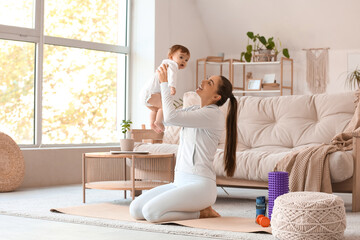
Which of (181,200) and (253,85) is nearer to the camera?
(181,200)

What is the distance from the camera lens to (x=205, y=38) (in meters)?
8.18

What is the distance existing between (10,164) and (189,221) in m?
2.76

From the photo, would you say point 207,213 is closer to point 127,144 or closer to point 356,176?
point 356,176

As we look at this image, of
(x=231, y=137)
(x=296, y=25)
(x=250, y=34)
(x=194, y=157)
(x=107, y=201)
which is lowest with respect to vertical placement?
(x=107, y=201)

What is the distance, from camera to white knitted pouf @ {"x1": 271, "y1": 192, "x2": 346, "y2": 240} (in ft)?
8.93

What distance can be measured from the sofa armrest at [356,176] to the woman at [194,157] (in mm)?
974

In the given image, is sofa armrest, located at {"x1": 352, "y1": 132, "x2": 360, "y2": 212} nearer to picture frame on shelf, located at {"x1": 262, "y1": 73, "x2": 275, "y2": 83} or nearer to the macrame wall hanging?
the macrame wall hanging

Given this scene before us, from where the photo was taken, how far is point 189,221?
3268 millimetres

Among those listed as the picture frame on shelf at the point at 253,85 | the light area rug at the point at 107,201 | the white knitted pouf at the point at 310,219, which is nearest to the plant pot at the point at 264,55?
the picture frame on shelf at the point at 253,85

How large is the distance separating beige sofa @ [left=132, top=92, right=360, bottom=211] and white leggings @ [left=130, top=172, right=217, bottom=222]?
90 cm

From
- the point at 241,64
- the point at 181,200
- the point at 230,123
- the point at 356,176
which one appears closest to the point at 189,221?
the point at 181,200

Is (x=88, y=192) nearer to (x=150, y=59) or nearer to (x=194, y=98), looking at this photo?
(x=194, y=98)

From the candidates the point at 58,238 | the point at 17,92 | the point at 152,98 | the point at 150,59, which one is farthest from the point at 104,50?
the point at 58,238

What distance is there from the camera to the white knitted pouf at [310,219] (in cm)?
272
